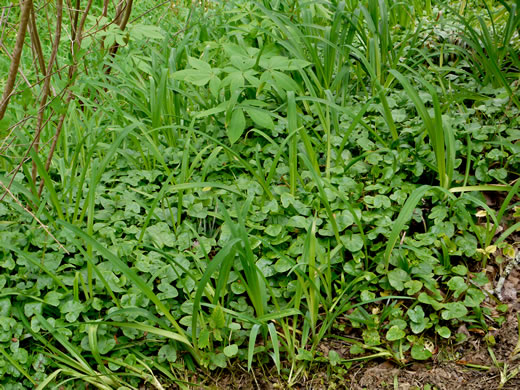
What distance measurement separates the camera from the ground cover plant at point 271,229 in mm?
1852

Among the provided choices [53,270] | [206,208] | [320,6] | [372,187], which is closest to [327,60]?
[320,6]

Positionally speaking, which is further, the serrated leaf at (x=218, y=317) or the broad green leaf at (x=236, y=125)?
the broad green leaf at (x=236, y=125)

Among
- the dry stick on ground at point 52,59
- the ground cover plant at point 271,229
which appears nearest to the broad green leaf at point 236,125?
the ground cover plant at point 271,229

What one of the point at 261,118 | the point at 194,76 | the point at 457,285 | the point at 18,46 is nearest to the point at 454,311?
the point at 457,285

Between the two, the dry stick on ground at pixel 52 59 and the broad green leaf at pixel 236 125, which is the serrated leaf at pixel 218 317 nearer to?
the broad green leaf at pixel 236 125

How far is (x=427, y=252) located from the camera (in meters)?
2.01

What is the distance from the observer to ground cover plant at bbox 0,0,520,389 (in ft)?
6.07

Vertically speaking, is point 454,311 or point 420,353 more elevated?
point 454,311

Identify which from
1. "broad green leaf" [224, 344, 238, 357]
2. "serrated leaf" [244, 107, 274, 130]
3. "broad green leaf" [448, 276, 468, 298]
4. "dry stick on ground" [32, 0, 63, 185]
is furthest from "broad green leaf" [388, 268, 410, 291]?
"dry stick on ground" [32, 0, 63, 185]

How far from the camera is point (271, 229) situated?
2109 millimetres

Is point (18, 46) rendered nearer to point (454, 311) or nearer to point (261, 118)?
point (261, 118)

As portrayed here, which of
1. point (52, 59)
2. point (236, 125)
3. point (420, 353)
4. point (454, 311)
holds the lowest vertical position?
point (420, 353)

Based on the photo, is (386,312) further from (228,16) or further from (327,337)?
(228,16)

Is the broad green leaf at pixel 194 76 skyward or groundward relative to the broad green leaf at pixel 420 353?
skyward
